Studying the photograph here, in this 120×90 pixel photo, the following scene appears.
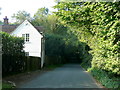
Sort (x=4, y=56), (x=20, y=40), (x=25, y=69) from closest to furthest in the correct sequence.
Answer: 1. (x=4, y=56)
2. (x=20, y=40)
3. (x=25, y=69)

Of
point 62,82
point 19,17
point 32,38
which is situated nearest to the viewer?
point 62,82

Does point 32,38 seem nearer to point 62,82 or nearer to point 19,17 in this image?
point 62,82

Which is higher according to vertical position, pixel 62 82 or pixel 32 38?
pixel 32 38

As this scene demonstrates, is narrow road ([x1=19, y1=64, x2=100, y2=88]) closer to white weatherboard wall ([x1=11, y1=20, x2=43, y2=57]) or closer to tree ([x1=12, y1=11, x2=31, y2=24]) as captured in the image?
white weatherboard wall ([x1=11, y1=20, x2=43, y2=57])

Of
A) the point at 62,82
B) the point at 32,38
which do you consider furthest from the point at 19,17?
the point at 62,82

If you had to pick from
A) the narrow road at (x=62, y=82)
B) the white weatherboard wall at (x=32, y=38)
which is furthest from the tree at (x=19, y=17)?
the narrow road at (x=62, y=82)

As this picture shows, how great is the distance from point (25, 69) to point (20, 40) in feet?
10.9

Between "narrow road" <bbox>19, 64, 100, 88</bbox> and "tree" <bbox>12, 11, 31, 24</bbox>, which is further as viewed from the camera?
"tree" <bbox>12, 11, 31, 24</bbox>

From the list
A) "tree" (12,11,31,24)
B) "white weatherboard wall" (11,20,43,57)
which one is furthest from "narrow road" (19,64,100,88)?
"tree" (12,11,31,24)

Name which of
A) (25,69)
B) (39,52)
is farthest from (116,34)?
(39,52)

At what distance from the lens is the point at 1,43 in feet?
47.4

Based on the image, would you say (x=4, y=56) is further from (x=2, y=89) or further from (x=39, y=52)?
(x=39, y=52)

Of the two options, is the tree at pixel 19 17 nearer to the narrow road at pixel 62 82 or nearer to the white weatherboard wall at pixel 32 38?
the white weatherboard wall at pixel 32 38

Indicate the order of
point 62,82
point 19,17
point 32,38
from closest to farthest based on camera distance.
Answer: point 62,82 → point 32,38 → point 19,17
